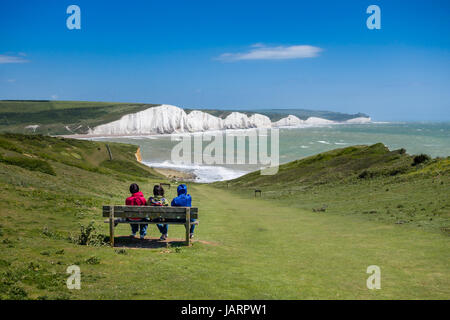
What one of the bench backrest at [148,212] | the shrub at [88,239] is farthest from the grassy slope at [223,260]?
the bench backrest at [148,212]

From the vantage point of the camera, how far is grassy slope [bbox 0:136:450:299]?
9.01 meters

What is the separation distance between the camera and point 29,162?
30688mm

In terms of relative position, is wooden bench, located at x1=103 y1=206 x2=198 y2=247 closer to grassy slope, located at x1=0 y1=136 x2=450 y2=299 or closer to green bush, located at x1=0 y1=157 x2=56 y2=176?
grassy slope, located at x1=0 y1=136 x2=450 y2=299

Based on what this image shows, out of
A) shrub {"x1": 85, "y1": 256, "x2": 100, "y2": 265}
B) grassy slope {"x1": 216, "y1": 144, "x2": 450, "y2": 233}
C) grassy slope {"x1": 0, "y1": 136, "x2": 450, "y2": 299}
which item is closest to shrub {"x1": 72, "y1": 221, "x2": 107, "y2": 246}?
grassy slope {"x1": 0, "y1": 136, "x2": 450, "y2": 299}

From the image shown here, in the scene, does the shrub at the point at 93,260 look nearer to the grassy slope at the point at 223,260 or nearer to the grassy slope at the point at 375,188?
the grassy slope at the point at 223,260

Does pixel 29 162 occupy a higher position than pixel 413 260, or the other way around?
pixel 29 162

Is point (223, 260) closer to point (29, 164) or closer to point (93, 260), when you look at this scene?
point (93, 260)

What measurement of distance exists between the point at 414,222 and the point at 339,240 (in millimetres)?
5477

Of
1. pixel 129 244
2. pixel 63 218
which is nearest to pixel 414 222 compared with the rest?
pixel 129 244

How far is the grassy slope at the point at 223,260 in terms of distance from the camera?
9.01 m

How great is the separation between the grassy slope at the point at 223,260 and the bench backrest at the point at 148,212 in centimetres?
109
